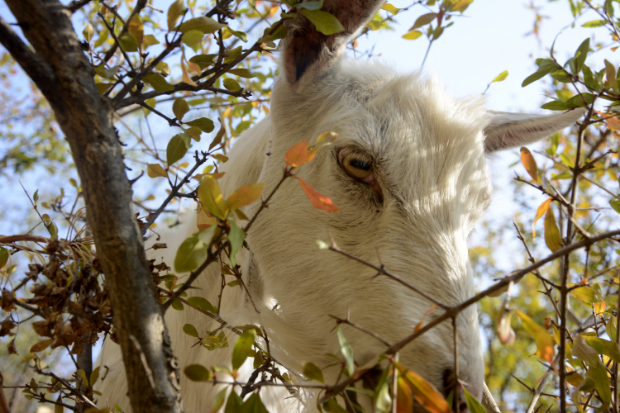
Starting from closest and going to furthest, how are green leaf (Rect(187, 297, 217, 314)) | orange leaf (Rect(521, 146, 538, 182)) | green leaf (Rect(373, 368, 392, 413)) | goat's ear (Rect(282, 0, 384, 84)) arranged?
green leaf (Rect(373, 368, 392, 413))
orange leaf (Rect(521, 146, 538, 182))
green leaf (Rect(187, 297, 217, 314))
goat's ear (Rect(282, 0, 384, 84))

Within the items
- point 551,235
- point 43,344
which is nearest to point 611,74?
point 551,235

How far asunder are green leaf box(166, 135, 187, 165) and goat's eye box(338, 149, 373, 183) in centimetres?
80

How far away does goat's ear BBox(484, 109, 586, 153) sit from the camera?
286cm

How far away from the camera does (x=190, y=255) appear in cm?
112

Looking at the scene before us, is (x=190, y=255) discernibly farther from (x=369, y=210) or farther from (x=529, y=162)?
(x=529, y=162)

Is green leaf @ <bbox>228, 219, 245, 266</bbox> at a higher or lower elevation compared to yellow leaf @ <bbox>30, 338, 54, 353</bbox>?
higher

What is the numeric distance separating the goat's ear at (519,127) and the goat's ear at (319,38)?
1.16 meters

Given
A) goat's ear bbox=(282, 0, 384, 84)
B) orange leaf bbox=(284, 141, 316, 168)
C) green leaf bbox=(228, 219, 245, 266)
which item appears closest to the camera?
green leaf bbox=(228, 219, 245, 266)

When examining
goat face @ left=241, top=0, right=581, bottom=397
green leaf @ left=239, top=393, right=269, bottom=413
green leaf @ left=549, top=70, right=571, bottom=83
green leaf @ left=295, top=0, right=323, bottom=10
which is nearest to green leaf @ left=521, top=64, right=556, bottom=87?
green leaf @ left=549, top=70, right=571, bottom=83

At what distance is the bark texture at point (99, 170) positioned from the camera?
1.10 metres

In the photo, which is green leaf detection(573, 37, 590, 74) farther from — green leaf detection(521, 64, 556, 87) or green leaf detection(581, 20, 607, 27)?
green leaf detection(581, 20, 607, 27)

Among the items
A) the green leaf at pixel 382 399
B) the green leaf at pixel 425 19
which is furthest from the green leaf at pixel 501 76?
the green leaf at pixel 382 399

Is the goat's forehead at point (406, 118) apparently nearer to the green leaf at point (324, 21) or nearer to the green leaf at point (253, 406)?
the green leaf at point (324, 21)

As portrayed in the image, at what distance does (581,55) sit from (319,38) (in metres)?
1.40
